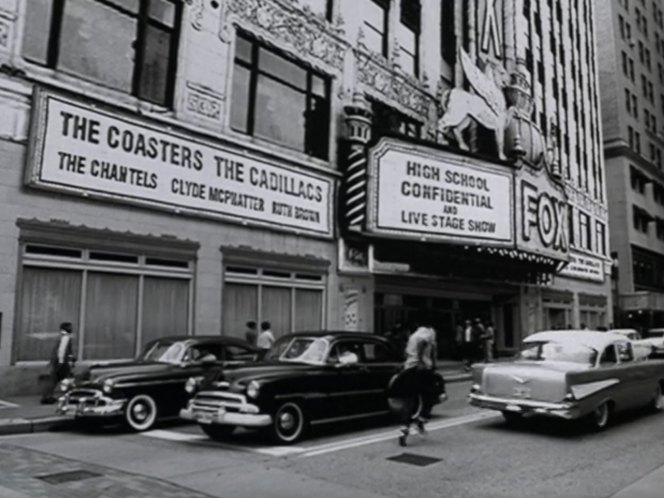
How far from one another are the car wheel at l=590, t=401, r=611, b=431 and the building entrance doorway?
37.6 ft

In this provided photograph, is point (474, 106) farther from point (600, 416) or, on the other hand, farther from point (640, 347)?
point (600, 416)

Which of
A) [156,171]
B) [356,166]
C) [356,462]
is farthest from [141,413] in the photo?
[356,166]

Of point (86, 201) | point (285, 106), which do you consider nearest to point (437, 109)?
point (285, 106)

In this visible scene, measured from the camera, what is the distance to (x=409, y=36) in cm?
2703

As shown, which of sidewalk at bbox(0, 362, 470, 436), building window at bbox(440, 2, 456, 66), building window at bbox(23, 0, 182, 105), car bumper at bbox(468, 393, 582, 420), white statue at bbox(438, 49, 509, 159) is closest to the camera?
car bumper at bbox(468, 393, 582, 420)

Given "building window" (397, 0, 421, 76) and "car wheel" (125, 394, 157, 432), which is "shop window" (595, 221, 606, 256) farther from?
"car wheel" (125, 394, 157, 432)

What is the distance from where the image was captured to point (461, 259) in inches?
1022

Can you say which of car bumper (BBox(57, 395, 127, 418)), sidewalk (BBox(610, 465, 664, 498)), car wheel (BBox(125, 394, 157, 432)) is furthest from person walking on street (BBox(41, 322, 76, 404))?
sidewalk (BBox(610, 465, 664, 498))

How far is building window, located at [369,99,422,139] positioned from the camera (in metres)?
24.7

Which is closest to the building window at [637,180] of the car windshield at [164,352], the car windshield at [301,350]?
the car windshield at [301,350]

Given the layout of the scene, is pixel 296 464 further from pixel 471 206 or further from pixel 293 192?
pixel 471 206

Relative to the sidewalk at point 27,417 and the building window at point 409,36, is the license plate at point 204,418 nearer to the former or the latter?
the sidewalk at point 27,417

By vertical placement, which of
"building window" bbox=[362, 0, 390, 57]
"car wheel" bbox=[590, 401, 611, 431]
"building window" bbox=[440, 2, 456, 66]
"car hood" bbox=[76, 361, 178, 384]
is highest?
"building window" bbox=[440, 2, 456, 66]

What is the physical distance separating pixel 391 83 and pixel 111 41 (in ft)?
41.1
